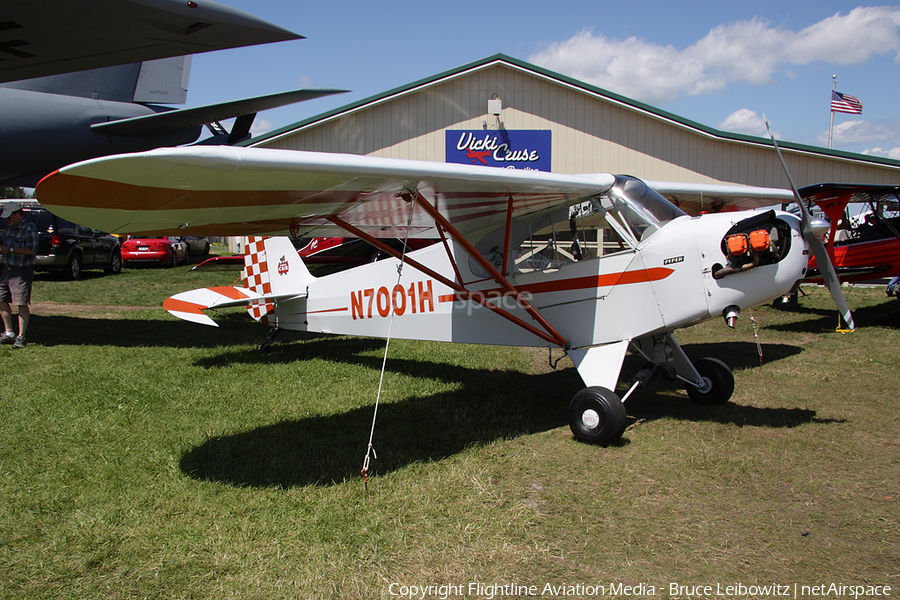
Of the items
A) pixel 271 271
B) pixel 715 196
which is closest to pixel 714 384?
pixel 715 196

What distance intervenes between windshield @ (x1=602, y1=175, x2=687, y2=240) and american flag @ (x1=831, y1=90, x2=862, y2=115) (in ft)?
56.2

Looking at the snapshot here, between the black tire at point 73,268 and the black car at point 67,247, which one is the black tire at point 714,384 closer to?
the black car at point 67,247

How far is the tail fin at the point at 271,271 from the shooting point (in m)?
7.56

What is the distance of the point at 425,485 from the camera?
3727 mm

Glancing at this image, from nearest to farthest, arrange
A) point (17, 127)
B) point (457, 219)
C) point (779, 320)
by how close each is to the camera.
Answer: point (457, 219) → point (779, 320) → point (17, 127)

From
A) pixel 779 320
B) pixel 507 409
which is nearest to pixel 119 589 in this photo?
pixel 507 409

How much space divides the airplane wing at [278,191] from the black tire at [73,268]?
1561cm

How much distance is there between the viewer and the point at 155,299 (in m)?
13.8

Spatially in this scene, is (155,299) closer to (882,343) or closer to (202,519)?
(202,519)

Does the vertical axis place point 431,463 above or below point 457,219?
below

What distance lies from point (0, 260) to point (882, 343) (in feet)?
44.1

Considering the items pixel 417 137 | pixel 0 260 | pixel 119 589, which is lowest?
pixel 119 589

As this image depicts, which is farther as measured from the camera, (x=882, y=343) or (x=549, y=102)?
(x=549, y=102)

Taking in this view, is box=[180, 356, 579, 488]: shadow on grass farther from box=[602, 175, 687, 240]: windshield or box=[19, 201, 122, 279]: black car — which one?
box=[19, 201, 122, 279]: black car
